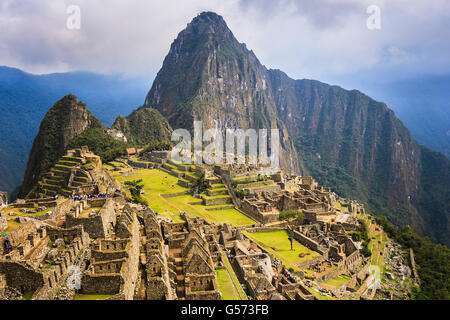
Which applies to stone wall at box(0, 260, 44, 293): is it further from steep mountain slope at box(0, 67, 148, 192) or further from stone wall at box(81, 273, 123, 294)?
steep mountain slope at box(0, 67, 148, 192)

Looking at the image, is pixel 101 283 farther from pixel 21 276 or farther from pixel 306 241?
pixel 306 241

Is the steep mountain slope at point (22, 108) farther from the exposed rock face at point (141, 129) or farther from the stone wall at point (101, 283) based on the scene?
the stone wall at point (101, 283)

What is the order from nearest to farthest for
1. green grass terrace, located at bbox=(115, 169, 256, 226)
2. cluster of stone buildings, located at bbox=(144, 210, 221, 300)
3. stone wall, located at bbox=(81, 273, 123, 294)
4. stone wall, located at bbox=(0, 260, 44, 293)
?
stone wall, located at bbox=(0, 260, 44, 293)
stone wall, located at bbox=(81, 273, 123, 294)
cluster of stone buildings, located at bbox=(144, 210, 221, 300)
green grass terrace, located at bbox=(115, 169, 256, 226)

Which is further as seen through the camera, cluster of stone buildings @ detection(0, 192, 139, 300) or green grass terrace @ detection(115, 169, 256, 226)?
green grass terrace @ detection(115, 169, 256, 226)

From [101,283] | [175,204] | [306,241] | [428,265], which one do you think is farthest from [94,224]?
[428,265]

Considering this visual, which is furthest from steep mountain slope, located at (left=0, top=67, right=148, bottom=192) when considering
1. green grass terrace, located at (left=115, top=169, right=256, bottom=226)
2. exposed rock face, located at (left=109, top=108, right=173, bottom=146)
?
green grass terrace, located at (left=115, top=169, right=256, bottom=226)

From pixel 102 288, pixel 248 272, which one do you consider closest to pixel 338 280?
pixel 248 272

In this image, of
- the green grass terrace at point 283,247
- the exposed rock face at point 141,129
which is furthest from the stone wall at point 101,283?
the exposed rock face at point 141,129
